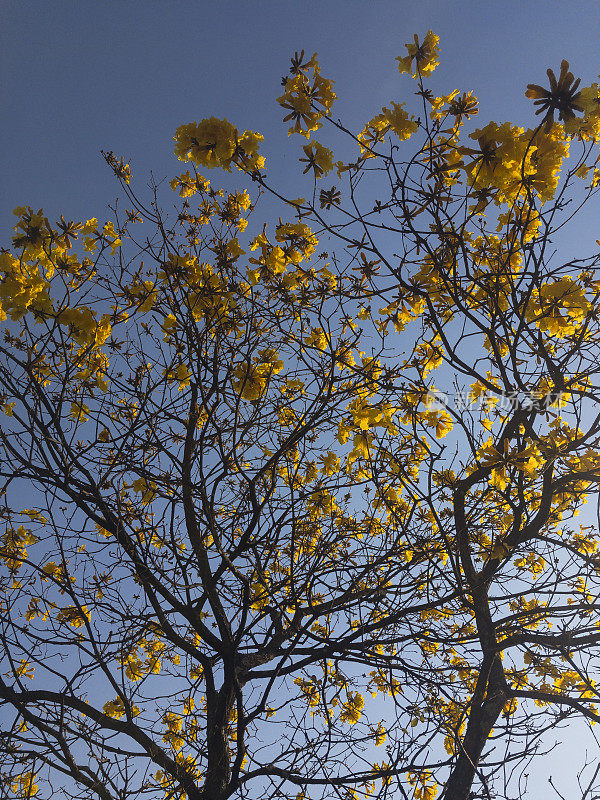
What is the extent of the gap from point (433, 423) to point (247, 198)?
2.02m

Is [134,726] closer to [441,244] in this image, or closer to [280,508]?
[280,508]

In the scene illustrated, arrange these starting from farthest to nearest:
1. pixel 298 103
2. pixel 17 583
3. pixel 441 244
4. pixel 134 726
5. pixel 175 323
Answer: pixel 17 583, pixel 175 323, pixel 134 726, pixel 441 244, pixel 298 103

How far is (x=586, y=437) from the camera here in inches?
104

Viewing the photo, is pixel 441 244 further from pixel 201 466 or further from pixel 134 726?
pixel 134 726

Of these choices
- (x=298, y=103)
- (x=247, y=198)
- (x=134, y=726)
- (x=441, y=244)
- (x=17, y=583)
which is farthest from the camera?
(x=17, y=583)

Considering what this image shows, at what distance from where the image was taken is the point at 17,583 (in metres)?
3.73

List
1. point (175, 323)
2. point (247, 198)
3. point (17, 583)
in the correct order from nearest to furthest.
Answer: point (175, 323) → point (247, 198) → point (17, 583)

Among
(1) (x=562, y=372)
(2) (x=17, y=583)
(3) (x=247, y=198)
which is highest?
(3) (x=247, y=198)

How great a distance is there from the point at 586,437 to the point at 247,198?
261cm

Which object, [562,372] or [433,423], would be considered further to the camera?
[433,423]

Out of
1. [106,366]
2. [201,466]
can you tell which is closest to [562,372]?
[201,466]

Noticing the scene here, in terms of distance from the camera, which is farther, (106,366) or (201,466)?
(106,366)

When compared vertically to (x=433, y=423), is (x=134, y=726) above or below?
below

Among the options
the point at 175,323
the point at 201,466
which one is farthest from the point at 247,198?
the point at 201,466
